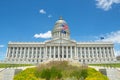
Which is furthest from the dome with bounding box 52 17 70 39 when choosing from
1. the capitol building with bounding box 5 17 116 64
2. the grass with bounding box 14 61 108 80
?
the grass with bounding box 14 61 108 80

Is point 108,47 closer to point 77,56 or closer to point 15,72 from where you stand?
point 77,56

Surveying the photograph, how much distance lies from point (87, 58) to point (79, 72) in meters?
77.4

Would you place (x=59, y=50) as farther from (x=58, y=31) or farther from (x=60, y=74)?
(x=60, y=74)

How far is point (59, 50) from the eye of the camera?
105 meters

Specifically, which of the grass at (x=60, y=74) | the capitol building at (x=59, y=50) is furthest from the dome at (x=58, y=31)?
the grass at (x=60, y=74)

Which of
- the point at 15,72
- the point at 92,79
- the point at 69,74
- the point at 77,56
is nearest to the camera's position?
the point at 92,79

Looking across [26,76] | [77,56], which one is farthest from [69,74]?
[77,56]

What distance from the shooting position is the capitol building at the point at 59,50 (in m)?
106

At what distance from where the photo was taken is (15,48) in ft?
362

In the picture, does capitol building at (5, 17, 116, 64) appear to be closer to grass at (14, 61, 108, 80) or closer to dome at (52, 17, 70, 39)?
dome at (52, 17, 70, 39)

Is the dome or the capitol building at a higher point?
the dome

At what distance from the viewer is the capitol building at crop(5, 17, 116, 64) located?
106m

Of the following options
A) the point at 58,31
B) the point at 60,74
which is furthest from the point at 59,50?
the point at 60,74

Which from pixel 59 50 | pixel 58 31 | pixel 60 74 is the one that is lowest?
pixel 60 74
